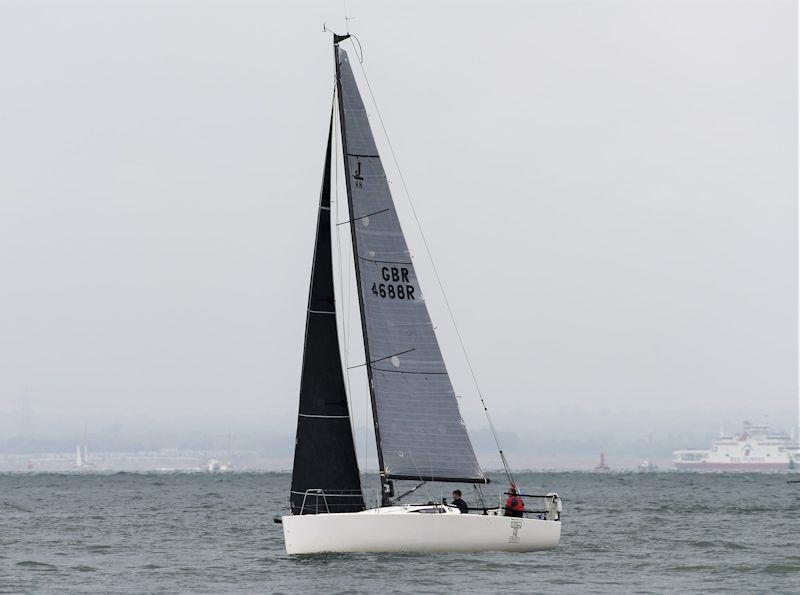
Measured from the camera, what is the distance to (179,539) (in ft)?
126

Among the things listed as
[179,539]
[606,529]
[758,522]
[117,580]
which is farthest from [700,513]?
[117,580]

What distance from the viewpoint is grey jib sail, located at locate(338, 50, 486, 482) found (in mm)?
28000

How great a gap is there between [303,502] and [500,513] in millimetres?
4687

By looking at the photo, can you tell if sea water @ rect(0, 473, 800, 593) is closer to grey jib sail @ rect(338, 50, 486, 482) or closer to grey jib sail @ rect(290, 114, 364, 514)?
grey jib sail @ rect(290, 114, 364, 514)

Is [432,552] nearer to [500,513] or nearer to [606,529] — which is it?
[500,513]

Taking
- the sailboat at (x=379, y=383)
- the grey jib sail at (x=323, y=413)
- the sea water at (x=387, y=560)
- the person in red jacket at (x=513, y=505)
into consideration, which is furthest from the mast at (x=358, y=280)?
the person in red jacket at (x=513, y=505)

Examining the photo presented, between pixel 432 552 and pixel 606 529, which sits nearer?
pixel 432 552

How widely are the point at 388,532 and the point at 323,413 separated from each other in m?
3.33

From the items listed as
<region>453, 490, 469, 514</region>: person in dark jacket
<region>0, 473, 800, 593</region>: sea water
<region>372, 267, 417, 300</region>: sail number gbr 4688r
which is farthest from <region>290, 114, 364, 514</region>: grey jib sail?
<region>453, 490, 469, 514</region>: person in dark jacket

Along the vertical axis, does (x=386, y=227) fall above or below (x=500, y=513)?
above

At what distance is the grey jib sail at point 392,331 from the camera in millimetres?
28000

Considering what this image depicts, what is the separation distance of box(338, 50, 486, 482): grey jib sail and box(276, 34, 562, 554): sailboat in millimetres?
23

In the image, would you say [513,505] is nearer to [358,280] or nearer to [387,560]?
[387,560]

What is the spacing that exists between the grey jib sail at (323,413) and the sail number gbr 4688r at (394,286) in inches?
53.1
